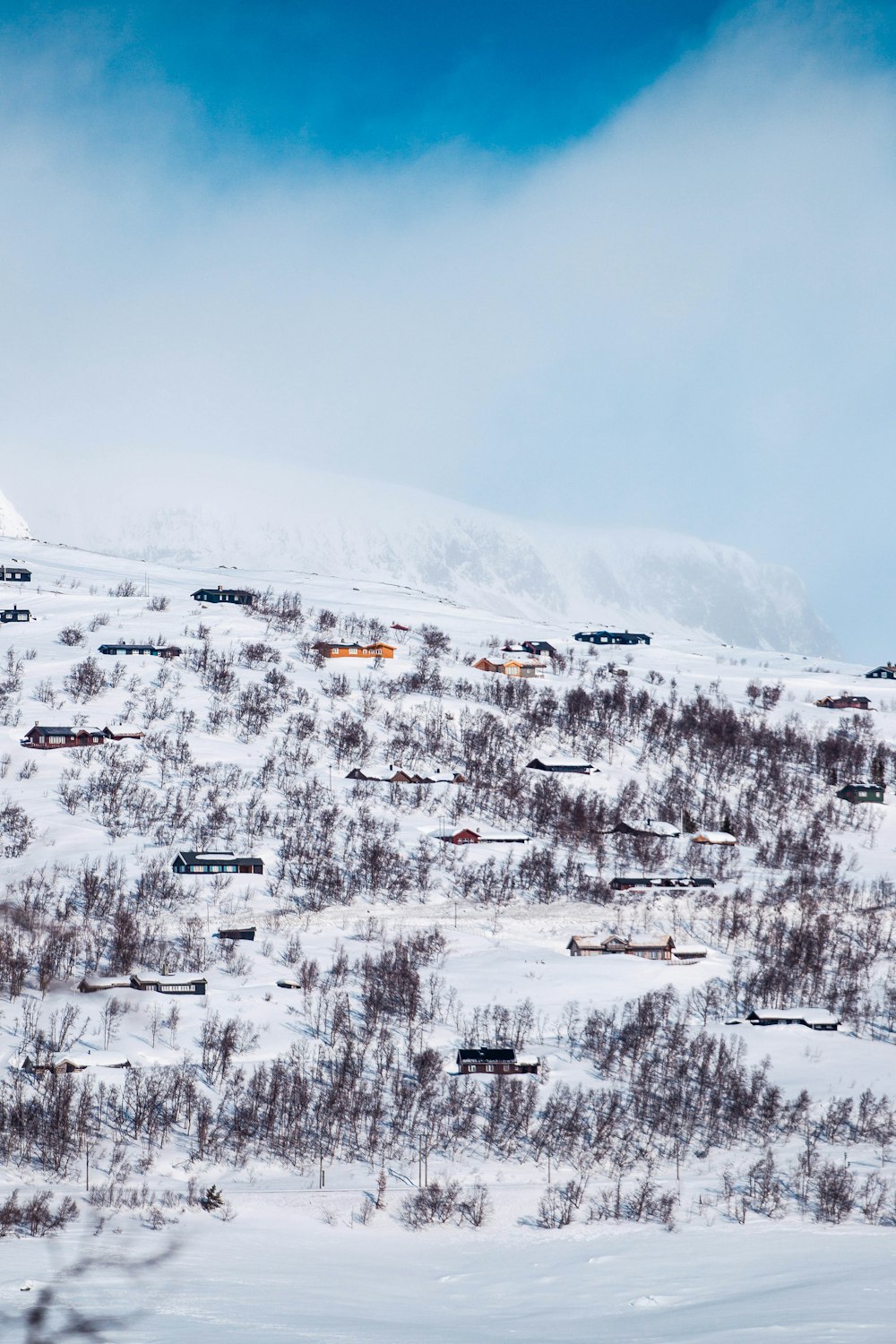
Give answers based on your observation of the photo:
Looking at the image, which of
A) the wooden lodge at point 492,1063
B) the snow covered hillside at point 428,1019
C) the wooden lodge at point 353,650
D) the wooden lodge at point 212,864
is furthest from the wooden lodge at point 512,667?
the wooden lodge at point 492,1063

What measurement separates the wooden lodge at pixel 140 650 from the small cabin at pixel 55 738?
22.1 meters

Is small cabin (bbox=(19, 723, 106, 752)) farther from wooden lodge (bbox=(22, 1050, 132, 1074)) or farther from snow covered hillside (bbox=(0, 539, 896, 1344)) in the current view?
wooden lodge (bbox=(22, 1050, 132, 1074))

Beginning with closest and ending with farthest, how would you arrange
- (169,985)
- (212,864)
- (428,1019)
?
(169,985), (428,1019), (212,864)

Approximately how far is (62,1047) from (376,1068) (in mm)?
12149

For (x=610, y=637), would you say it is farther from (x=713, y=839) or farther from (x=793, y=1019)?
(x=793, y=1019)

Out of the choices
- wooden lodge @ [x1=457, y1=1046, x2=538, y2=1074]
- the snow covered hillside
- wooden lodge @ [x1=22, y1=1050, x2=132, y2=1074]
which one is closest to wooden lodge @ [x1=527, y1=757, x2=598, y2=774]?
the snow covered hillside

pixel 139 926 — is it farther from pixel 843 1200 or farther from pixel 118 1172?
pixel 843 1200

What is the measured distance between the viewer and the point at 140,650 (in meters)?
105

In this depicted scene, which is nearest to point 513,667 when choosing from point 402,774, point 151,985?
point 402,774

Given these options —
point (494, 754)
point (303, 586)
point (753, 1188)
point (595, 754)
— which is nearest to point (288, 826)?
point (494, 754)

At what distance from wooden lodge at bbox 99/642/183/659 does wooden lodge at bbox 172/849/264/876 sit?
134ft

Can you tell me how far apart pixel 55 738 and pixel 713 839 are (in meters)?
45.7

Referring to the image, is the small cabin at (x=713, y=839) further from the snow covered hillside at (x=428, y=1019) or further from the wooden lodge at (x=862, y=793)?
the wooden lodge at (x=862, y=793)

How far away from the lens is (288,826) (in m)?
72.9
